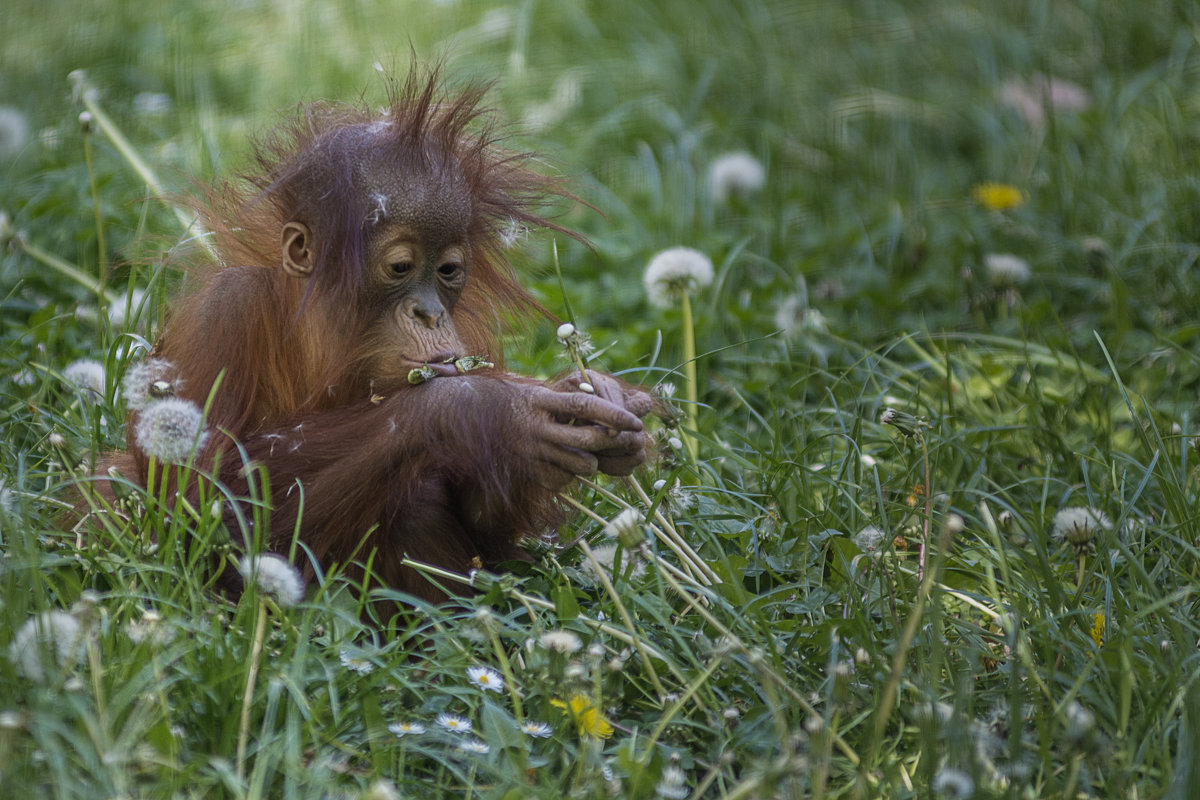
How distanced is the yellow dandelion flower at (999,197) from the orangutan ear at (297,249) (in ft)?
12.2

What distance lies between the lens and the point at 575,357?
2.77m

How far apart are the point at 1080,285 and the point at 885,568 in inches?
99.7

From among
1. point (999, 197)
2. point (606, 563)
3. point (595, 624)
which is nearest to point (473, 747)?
point (595, 624)

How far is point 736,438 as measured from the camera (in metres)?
3.98

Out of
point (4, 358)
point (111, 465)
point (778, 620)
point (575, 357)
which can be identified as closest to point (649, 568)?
point (778, 620)

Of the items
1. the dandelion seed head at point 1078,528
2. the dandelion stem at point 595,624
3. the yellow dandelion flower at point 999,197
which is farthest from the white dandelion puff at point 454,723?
the yellow dandelion flower at point 999,197

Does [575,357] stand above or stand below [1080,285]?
above

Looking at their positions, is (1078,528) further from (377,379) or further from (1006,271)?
(1006,271)

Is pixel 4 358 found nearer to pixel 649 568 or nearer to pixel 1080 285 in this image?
pixel 649 568

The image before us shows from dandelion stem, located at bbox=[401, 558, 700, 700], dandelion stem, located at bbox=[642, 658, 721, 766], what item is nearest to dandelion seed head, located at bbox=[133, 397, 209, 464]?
dandelion stem, located at bbox=[401, 558, 700, 700]

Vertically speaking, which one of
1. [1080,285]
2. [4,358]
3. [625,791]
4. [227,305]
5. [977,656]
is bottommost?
[1080,285]

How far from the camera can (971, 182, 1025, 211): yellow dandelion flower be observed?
5.67 m

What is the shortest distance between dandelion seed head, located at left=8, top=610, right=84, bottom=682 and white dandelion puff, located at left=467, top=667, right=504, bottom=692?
0.72 metres

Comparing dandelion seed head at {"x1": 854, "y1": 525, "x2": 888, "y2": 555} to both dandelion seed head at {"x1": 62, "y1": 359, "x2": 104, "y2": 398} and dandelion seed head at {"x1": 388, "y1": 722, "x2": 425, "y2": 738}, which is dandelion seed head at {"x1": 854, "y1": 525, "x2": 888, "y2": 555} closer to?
dandelion seed head at {"x1": 388, "y1": 722, "x2": 425, "y2": 738}
